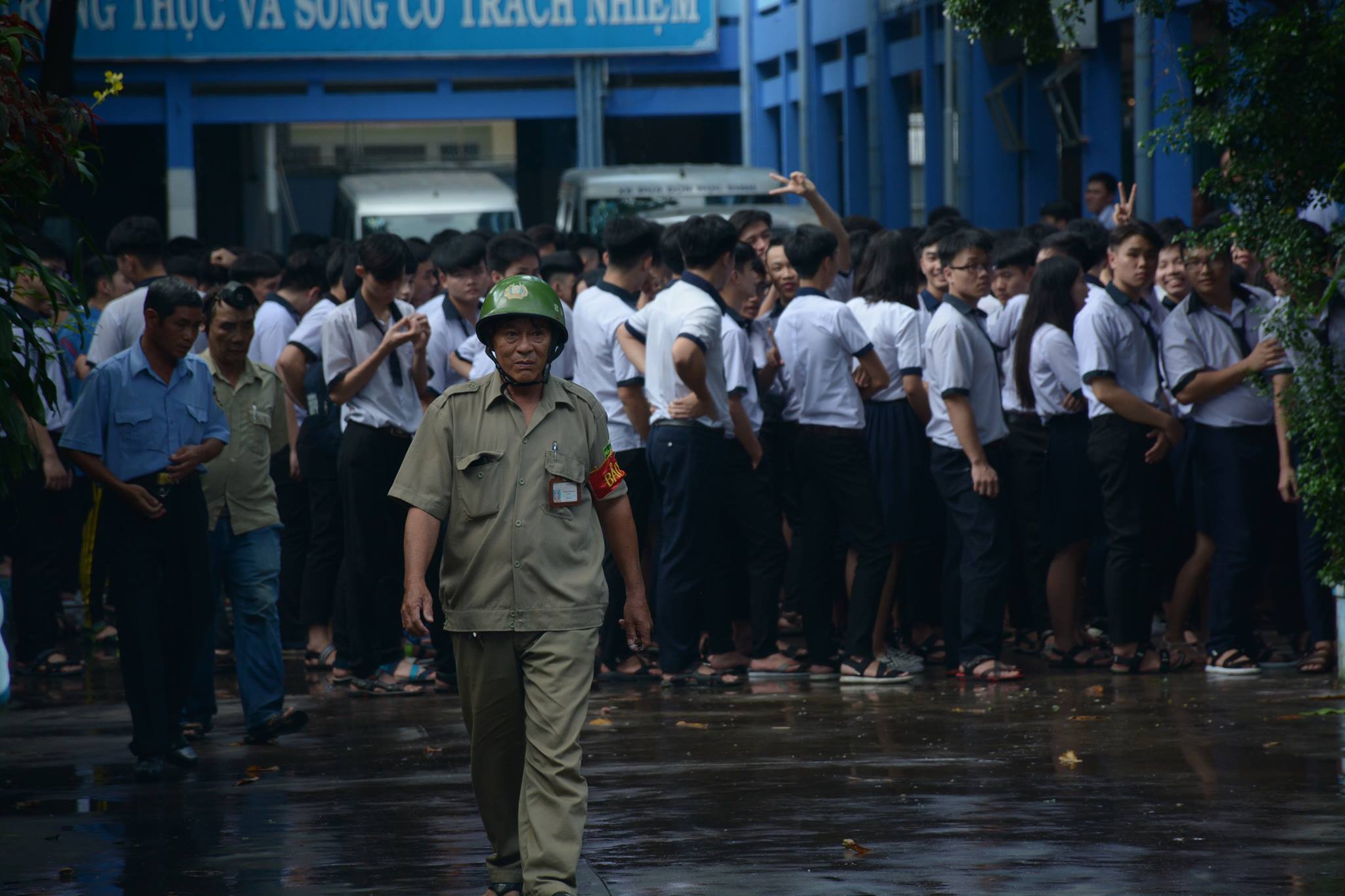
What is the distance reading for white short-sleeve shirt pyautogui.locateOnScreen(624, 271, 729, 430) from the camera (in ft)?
30.4

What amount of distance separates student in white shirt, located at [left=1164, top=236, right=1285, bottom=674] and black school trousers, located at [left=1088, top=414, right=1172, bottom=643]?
280 millimetres

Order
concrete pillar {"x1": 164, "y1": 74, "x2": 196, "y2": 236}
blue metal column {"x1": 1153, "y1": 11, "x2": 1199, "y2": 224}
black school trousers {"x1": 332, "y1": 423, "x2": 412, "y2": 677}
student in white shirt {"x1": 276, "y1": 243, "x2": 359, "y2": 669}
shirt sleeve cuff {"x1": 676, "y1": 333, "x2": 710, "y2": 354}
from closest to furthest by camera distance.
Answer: shirt sleeve cuff {"x1": 676, "y1": 333, "x2": 710, "y2": 354}
black school trousers {"x1": 332, "y1": 423, "x2": 412, "y2": 677}
student in white shirt {"x1": 276, "y1": 243, "x2": 359, "y2": 669}
blue metal column {"x1": 1153, "y1": 11, "x2": 1199, "y2": 224}
concrete pillar {"x1": 164, "y1": 74, "x2": 196, "y2": 236}

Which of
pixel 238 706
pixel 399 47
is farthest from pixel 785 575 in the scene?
pixel 399 47

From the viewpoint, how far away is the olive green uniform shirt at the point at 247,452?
841 centimetres

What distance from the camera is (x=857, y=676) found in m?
9.84

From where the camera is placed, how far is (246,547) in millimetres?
8445

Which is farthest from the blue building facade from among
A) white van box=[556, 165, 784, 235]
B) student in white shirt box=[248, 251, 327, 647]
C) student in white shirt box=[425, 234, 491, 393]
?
student in white shirt box=[425, 234, 491, 393]

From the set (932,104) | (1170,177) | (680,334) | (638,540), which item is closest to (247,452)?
(680,334)

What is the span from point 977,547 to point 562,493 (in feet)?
13.8

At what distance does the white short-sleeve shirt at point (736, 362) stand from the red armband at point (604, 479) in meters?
3.61

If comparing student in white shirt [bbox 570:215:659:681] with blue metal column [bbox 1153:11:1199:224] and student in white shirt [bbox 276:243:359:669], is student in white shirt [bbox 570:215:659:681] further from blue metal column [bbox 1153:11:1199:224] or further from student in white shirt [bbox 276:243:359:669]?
blue metal column [bbox 1153:11:1199:224]

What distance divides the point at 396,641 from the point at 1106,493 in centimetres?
357

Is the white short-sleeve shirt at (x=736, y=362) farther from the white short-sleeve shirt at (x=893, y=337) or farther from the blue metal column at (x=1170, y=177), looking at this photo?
the blue metal column at (x=1170, y=177)

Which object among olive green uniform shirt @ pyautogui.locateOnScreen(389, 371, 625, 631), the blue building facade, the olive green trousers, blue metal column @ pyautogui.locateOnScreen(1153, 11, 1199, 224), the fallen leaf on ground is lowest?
the fallen leaf on ground
